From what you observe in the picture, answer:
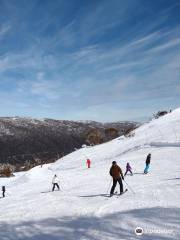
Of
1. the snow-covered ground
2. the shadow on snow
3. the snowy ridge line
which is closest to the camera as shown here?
the shadow on snow

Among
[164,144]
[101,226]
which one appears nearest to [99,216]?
[101,226]

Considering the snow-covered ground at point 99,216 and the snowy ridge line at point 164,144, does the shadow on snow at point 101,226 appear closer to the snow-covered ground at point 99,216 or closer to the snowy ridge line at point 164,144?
the snow-covered ground at point 99,216

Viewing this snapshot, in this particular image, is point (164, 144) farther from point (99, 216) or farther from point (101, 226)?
point (101, 226)

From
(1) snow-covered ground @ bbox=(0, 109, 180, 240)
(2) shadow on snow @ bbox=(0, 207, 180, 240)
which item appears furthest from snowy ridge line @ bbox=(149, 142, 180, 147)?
(2) shadow on snow @ bbox=(0, 207, 180, 240)

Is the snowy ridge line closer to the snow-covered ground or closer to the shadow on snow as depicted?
the snow-covered ground

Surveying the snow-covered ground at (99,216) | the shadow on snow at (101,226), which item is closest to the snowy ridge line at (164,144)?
the snow-covered ground at (99,216)

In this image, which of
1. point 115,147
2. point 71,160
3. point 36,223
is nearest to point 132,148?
point 115,147

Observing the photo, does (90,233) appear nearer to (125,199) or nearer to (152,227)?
(152,227)

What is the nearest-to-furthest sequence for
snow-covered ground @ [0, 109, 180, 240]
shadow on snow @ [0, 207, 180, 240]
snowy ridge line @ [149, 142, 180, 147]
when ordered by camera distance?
shadow on snow @ [0, 207, 180, 240] → snow-covered ground @ [0, 109, 180, 240] → snowy ridge line @ [149, 142, 180, 147]

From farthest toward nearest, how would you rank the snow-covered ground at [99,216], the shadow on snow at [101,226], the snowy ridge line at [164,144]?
the snowy ridge line at [164,144], the snow-covered ground at [99,216], the shadow on snow at [101,226]

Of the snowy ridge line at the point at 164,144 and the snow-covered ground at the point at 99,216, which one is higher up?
the snowy ridge line at the point at 164,144

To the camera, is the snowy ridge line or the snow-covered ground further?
the snowy ridge line

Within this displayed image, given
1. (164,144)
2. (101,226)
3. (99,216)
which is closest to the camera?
(101,226)

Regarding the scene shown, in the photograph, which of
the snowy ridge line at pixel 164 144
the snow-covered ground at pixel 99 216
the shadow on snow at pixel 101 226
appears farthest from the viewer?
the snowy ridge line at pixel 164 144
